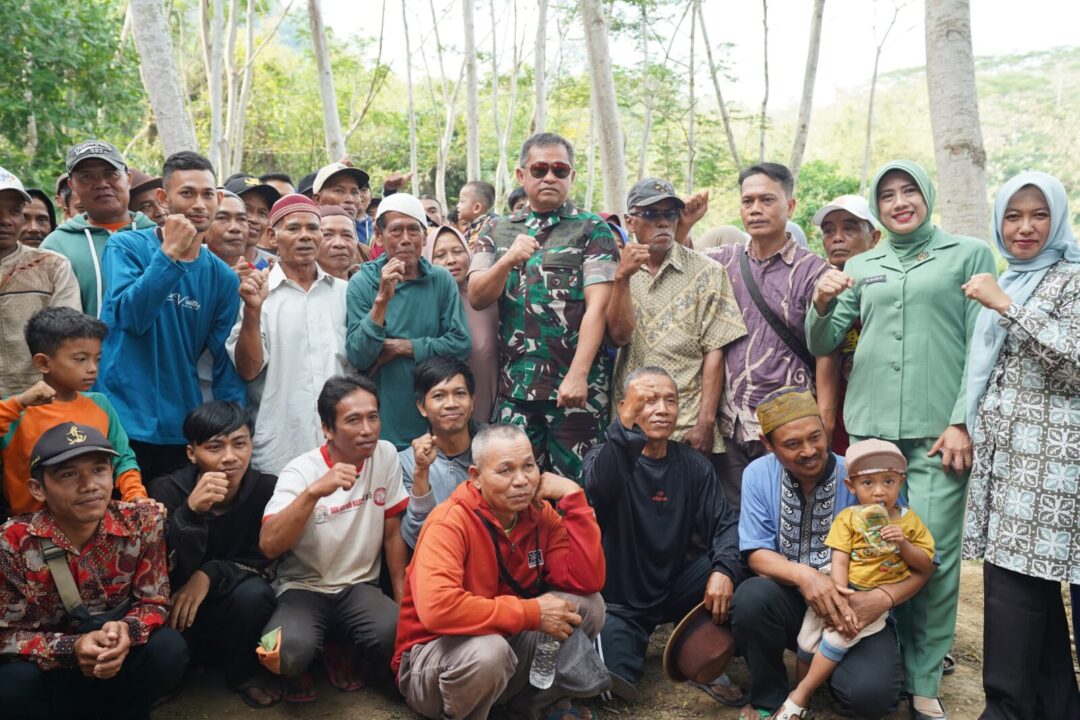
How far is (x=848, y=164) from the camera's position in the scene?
4388cm

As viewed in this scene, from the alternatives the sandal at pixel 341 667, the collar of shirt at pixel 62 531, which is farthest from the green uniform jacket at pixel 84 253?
the sandal at pixel 341 667

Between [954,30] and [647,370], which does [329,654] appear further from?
[954,30]

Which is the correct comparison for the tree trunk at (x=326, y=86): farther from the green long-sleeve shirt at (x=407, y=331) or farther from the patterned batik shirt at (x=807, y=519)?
the patterned batik shirt at (x=807, y=519)

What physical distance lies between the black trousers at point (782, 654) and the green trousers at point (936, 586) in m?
0.17

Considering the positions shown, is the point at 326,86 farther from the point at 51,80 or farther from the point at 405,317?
the point at 405,317

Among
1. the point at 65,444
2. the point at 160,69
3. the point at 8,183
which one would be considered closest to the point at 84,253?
the point at 8,183

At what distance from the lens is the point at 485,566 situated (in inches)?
144

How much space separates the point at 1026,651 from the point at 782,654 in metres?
1.03

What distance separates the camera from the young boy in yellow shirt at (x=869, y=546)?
3.67 m

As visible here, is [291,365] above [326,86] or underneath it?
underneath

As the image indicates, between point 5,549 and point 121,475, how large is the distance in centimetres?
61

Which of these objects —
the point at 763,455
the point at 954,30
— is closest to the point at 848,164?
the point at 954,30

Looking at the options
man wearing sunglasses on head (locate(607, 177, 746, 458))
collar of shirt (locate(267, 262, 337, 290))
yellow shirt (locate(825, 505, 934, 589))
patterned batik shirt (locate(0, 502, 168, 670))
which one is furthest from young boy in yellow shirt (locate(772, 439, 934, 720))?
collar of shirt (locate(267, 262, 337, 290))

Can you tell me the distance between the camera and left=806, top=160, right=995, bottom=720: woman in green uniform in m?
3.88
